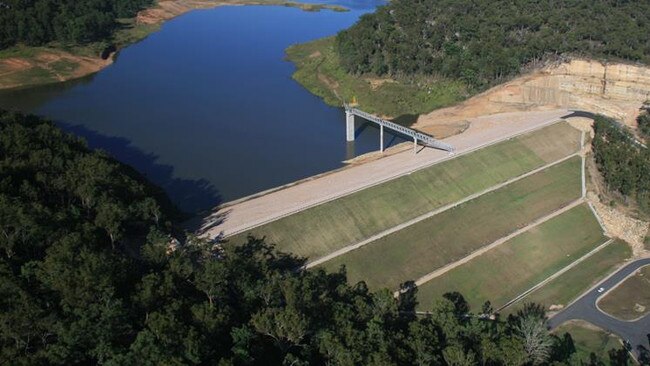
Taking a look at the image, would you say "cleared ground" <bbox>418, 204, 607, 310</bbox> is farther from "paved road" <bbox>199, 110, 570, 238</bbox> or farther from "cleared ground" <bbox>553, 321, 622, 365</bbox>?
"paved road" <bbox>199, 110, 570, 238</bbox>

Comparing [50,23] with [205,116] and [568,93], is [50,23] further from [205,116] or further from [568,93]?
[568,93]

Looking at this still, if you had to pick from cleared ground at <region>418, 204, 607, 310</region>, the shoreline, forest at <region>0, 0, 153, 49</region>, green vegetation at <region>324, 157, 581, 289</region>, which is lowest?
cleared ground at <region>418, 204, 607, 310</region>

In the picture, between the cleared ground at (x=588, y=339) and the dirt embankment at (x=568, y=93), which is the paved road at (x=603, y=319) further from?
the dirt embankment at (x=568, y=93)

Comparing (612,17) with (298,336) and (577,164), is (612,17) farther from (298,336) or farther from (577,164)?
(298,336)

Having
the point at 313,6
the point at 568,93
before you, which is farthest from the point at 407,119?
the point at 313,6

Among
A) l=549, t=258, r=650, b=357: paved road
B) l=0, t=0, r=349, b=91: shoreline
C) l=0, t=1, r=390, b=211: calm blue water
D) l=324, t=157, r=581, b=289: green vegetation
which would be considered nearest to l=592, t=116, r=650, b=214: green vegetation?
l=324, t=157, r=581, b=289: green vegetation

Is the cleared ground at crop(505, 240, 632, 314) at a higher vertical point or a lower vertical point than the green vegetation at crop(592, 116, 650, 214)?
lower
